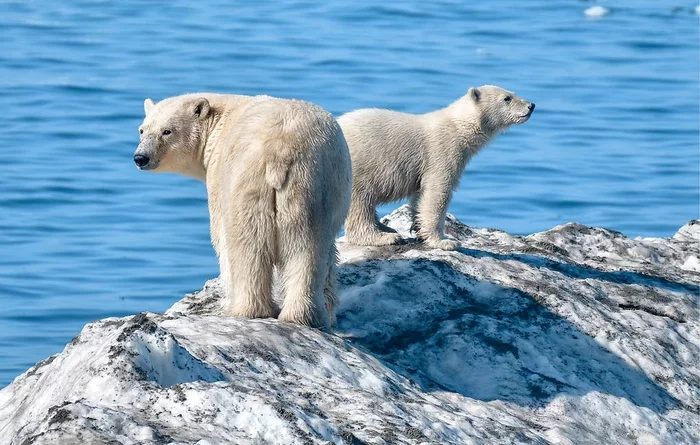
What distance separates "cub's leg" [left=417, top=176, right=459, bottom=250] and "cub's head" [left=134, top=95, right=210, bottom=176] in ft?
6.14

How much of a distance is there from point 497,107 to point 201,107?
3.45 m

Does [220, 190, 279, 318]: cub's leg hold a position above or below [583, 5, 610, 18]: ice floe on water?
above

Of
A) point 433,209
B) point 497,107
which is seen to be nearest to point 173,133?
point 433,209

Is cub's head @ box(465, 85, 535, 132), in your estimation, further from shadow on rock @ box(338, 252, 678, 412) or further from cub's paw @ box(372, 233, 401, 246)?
shadow on rock @ box(338, 252, 678, 412)

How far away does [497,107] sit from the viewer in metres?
10.1

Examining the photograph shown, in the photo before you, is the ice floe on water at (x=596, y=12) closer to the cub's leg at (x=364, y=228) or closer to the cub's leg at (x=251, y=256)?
the cub's leg at (x=364, y=228)

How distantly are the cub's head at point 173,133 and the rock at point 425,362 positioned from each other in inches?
32.3

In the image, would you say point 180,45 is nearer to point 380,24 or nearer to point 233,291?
point 380,24

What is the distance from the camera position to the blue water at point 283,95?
14.0m

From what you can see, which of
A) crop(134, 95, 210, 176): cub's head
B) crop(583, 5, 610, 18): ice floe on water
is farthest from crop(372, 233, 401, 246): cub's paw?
crop(583, 5, 610, 18): ice floe on water

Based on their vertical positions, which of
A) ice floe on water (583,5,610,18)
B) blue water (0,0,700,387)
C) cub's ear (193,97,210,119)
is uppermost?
cub's ear (193,97,210,119)

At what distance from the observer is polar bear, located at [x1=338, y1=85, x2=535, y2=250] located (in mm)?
8797

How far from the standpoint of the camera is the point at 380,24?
29984 millimetres

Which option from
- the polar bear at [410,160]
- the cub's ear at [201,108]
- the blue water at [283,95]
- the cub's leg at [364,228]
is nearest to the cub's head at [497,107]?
the polar bear at [410,160]
